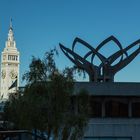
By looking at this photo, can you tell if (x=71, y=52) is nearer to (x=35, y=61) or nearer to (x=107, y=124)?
(x=107, y=124)

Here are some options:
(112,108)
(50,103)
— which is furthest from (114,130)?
(50,103)

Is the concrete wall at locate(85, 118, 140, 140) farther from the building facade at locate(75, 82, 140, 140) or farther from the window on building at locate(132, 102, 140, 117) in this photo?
the window on building at locate(132, 102, 140, 117)

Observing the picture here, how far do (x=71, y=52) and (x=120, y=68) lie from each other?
8.44 m

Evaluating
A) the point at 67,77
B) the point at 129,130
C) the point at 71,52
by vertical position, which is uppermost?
the point at 71,52

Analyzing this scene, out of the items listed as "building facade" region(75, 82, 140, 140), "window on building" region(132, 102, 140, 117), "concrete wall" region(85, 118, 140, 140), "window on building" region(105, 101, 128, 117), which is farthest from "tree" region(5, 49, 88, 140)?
"window on building" region(132, 102, 140, 117)

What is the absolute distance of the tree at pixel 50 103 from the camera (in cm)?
2373

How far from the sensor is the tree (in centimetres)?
2373

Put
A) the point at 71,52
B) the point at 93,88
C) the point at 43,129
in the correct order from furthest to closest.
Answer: the point at 71,52 < the point at 93,88 < the point at 43,129

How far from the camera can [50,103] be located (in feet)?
78.1

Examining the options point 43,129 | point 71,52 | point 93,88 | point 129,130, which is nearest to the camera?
point 43,129

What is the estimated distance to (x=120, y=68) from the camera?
73188mm

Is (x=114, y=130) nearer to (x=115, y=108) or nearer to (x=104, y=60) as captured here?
(x=115, y=108)

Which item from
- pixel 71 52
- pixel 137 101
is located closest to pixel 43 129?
pixel 137 101

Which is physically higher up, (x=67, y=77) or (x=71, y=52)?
(x=71, y=52)
